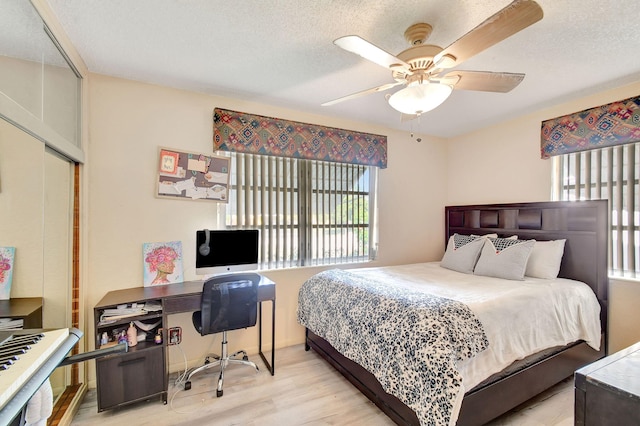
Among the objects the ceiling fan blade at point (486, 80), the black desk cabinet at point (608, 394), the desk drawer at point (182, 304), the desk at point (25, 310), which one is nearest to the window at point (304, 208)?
the desk drawer at point (182, 304)

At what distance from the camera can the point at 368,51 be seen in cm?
145

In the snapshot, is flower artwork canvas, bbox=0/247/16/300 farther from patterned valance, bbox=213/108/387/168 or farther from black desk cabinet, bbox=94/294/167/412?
patterned valance, bbox=213/108/387/168

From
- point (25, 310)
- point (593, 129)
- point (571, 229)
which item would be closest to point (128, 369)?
point (25, 310)

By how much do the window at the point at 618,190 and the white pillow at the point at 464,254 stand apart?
3.33ft

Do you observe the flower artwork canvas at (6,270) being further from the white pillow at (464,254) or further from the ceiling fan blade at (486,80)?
the white pillow at (464,254)

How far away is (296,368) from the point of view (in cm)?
262

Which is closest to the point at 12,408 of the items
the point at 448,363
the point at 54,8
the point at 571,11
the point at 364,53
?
the point at 448,363

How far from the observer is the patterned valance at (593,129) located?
8.03 ft

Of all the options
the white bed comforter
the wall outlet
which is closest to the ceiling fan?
the white bed comforter

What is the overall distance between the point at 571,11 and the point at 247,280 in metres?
2.67

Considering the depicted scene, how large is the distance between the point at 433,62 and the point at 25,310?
8.91 feet

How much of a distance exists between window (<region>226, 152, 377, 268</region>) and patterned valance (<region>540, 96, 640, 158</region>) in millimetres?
1869

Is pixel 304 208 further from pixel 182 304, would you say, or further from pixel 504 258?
pixel 504 258

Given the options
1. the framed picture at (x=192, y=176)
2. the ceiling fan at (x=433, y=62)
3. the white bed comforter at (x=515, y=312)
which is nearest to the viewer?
the ceiling fan at (x=433, y=62)
